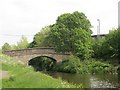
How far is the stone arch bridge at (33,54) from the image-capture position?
267ft

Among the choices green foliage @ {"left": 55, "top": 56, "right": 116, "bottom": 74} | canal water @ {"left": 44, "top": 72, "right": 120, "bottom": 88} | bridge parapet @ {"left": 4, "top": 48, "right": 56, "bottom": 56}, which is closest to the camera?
canal water @ {"left": 44, "top": 72, "right": 120, "bottom": 88}

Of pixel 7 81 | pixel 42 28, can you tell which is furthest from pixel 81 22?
pixel 7 81

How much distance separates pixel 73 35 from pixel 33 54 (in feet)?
44.3

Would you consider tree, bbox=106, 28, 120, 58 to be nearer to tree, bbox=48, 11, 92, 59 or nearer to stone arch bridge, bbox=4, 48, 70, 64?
tree, bbox=48, 11, 92, 59

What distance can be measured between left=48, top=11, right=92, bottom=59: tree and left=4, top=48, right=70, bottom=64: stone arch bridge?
482cm

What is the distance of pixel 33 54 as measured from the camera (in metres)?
82.8

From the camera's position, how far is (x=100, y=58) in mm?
76625

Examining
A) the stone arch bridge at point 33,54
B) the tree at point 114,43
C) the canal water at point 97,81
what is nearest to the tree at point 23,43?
the stone arch bridge at point 33,54

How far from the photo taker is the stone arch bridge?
81.4 m

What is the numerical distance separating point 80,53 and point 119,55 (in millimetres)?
8626

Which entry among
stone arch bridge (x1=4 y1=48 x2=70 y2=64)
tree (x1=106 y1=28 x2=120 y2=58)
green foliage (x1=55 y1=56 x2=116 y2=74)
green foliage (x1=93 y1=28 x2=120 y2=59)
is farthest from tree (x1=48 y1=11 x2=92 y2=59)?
tree (x1=106 y1=28 x2=120 y2=58)

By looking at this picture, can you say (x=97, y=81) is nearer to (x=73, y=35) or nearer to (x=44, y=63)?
(x=73, y=35)

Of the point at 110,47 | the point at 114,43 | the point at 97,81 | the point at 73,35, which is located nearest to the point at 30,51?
the point at 73,35

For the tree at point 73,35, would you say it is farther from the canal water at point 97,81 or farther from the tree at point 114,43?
the canal water at point 97,81
